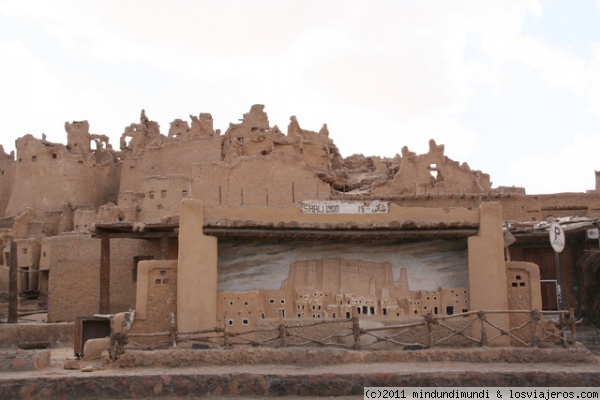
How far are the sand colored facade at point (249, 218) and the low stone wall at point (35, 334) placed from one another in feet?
5.33

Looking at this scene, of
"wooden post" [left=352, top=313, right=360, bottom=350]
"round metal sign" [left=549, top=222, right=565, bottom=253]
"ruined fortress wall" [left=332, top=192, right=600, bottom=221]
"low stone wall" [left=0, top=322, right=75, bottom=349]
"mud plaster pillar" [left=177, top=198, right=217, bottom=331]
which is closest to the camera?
"wooden post" [left=352, top=313, right=360, bottom=350]

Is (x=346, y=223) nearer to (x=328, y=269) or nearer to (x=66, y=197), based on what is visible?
(x=328, y=269)

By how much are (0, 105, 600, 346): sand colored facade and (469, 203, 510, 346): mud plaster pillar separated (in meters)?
0.03

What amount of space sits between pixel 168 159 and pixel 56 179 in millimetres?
8525

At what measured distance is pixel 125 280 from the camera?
2306 centimetres

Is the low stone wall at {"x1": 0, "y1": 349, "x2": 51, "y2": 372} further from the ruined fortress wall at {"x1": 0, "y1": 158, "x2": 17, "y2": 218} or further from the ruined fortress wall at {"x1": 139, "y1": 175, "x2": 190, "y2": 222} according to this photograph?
the ruined fortress wall at {"x1": 0, "y1": 158, "x2": 17, "y2": 218}

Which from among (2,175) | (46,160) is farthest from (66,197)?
(2,175)

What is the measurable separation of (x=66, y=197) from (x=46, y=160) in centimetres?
283

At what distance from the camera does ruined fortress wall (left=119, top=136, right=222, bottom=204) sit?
3778cm


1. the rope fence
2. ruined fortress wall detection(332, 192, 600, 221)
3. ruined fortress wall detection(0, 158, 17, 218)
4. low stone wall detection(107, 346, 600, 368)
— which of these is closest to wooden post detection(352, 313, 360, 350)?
the rope fence

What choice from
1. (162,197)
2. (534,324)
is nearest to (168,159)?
(162,197)

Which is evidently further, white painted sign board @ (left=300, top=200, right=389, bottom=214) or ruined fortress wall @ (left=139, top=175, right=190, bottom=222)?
ruined fortress wall @ (left=139, top=175, right=190, bottom=222)

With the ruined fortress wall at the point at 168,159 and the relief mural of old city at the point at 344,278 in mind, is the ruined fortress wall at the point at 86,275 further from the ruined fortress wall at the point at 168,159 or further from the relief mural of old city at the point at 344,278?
the ruined fortress wall at the point at 168,159

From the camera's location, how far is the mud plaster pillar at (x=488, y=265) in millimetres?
15805
